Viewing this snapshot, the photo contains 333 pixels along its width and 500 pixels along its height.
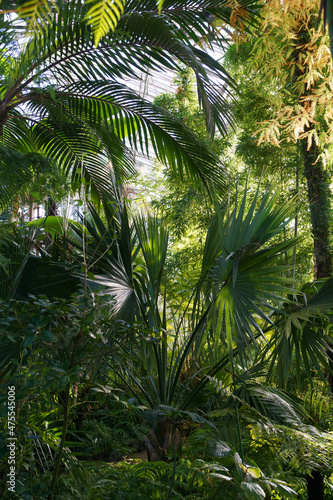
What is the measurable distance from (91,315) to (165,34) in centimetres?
185

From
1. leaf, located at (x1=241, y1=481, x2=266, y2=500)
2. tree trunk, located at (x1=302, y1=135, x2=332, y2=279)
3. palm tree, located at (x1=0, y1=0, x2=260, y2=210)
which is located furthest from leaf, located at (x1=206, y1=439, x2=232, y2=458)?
tree trunk, located at (x1=302, y1=135, x2=332, y2=279)

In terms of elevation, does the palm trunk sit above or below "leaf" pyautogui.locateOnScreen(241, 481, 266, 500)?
above

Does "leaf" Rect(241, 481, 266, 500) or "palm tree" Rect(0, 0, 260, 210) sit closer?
"leaf" Rect(241, 481, 266, 500)

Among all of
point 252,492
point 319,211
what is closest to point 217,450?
point 252,492

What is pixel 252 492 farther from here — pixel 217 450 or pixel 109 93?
pixel 109 93

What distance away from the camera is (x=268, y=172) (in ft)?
16.0

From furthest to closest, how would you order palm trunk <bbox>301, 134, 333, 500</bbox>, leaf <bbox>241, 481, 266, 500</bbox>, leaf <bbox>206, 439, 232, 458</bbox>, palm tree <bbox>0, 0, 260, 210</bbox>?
1. palm trunk <bbox>301, 134, 333, 500</bbox>
2. palm tree <bbox>0, 0, 260, 210</bbox>
3. leaf <bbox>206, 439, 232, 458</bbox>
4. leaf <bbox>241, 481, 266, 500</bbox>

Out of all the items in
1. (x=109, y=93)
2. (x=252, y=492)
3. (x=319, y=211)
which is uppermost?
(x=109, y=93)

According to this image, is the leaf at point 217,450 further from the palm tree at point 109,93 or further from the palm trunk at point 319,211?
the palm trunk at point 319,211

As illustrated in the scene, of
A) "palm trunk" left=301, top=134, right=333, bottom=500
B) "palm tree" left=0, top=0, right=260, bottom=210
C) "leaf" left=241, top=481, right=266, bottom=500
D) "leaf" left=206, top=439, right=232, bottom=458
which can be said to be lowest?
"leaf" left=241, top=481, right=266, bottom=500

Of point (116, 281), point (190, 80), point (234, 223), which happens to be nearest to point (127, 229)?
point (116, 281)

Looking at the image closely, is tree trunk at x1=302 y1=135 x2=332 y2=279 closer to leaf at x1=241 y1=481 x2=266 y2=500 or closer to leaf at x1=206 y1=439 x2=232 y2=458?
leaf at x1=206 y1=439 x2=232 y2=458

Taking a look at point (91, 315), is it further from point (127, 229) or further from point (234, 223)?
point (127, 229)

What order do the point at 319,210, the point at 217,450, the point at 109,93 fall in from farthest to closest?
the point at 319,210 → the point at 109,93 → the point at 217,450
